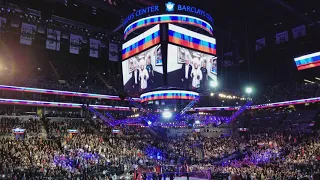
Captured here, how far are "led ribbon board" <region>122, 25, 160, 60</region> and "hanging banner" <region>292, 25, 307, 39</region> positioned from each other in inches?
736

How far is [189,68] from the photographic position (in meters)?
22.2

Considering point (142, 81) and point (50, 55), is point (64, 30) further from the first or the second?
point (142, 81)

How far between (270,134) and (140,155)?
50.3 feet

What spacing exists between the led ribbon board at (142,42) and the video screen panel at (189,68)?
140 cm

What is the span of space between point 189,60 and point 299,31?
55.3 ft

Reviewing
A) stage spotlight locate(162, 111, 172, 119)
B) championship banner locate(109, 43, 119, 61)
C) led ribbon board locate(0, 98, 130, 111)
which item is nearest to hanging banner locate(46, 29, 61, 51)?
championship banner locate(109, 43, 119, 61)

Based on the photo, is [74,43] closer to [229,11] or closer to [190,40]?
[190,40]

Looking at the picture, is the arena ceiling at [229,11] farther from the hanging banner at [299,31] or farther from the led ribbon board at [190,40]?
the led ribbon board at [190,40]

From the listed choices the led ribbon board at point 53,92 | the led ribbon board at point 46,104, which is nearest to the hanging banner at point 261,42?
the led ribbon board at point 46,104

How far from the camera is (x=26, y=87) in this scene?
104 ft

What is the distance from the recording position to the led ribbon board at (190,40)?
71.2ft

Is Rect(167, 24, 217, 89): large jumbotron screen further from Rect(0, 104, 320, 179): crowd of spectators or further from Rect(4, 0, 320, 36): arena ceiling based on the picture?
Rect(0, 104, 320, 179): crowd of spectators

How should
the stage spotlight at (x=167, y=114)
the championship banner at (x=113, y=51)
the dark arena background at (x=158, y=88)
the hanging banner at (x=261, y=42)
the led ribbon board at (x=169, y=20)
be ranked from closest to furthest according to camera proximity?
the led ribbon board at (x=169, y=20) → the dark arena background at (x=158, y=88) → the stage spotlight at (x=167, y=114) → the championship banner at (x=113, y=51) → the hanging banner at (x=261, y=42)

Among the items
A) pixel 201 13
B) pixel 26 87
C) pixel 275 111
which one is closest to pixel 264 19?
pixel 201 13
